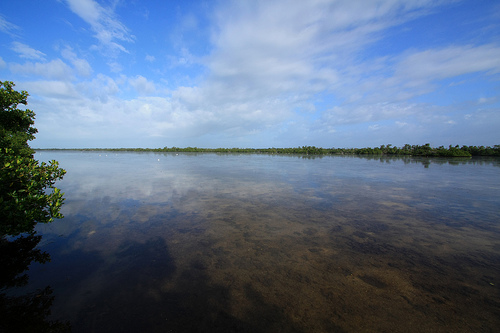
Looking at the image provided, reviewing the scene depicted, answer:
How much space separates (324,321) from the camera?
113 inches

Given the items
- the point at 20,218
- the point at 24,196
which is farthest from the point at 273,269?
the point at 24,196

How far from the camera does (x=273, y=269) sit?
13.3ft

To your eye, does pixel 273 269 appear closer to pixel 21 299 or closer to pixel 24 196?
pixel 21 299

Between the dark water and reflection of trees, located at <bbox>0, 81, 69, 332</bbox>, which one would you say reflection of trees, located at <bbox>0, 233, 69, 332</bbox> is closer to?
reflection of trees, located at <bbox>0, 81, 69, 332</bbox>

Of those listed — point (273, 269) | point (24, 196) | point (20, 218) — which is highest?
point (24, 196)

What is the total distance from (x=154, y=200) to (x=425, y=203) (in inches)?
462

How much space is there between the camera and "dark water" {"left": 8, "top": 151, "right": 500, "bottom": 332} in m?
2.91

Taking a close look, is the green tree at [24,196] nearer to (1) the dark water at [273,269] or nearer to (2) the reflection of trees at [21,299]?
(2) the reflection of trees at [21,299]

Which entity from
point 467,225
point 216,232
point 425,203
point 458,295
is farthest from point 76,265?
point 425,203

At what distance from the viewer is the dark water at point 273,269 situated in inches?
115

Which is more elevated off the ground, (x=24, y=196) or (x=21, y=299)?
(x=24, y=196)

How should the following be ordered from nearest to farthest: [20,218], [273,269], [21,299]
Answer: [21,299]
[20,218]
[273,269]

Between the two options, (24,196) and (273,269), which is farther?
(24,196)

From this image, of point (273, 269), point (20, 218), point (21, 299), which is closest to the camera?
point (21, 299)
